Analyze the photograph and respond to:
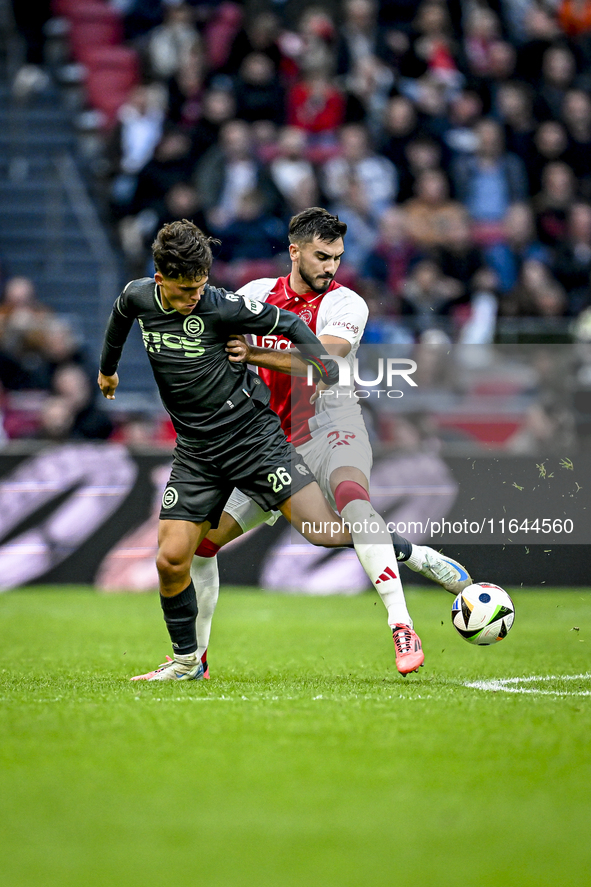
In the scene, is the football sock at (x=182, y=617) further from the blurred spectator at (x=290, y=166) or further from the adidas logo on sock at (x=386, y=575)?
the blurred spectator at (x=290, y=166)

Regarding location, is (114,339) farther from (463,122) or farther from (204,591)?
(463,122)

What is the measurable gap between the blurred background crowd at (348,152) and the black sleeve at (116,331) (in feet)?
15.3

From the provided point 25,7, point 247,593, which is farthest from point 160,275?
point 25,7

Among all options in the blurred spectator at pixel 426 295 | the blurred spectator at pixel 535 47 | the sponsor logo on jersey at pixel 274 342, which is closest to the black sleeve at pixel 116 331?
the sponsor logo on jersey at pixel 274 342

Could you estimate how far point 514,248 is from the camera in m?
13.0

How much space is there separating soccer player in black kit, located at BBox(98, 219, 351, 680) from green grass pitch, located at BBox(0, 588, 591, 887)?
2.01 feet

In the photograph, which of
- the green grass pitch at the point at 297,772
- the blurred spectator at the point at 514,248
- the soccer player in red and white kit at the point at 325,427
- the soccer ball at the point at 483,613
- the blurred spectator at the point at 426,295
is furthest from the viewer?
the blurred spectator at the point at 514,248

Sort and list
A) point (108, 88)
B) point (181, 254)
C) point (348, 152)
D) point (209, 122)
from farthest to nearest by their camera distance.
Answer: point (108, 88)
point (209, 122)
point (348, 152)
point (181, 254)

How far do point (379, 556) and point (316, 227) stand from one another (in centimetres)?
157

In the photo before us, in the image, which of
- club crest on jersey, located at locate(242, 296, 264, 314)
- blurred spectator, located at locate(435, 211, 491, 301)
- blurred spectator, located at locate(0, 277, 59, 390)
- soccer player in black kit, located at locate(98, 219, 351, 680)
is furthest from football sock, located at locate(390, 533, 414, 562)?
blurred spectator, located at locate(0, 277, 59, 390)

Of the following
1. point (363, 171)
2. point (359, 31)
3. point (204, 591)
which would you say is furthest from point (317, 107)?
point (204, 591)

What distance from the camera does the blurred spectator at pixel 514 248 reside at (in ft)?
42.1

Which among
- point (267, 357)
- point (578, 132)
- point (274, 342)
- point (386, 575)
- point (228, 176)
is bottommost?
point (578, 132)

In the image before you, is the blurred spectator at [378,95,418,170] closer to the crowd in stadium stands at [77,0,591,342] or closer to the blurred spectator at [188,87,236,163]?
the crowd in stadium stands at [77,0,591,342]
